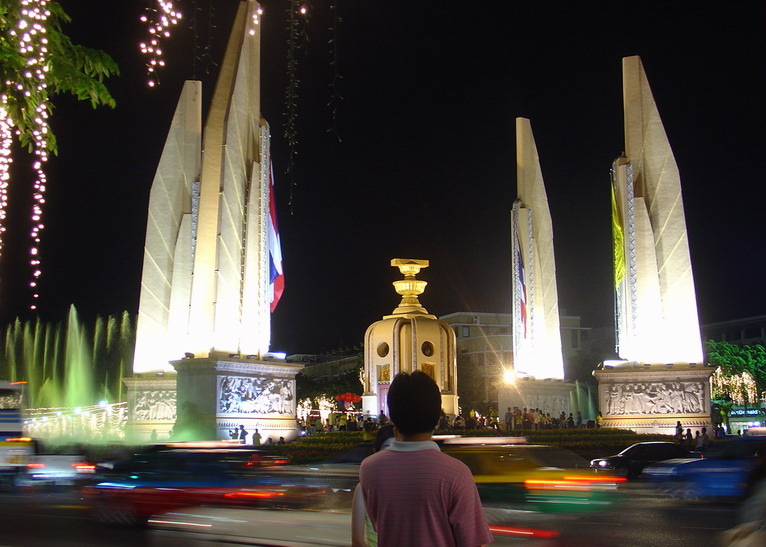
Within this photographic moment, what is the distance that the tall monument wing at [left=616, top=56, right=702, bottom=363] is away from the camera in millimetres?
31391

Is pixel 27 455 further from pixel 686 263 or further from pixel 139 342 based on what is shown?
pixel 686 263

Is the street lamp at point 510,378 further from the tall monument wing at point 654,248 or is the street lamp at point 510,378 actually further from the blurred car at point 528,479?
the blurred car at point 528,479

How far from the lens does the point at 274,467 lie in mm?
11609

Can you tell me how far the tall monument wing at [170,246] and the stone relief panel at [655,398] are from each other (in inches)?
598

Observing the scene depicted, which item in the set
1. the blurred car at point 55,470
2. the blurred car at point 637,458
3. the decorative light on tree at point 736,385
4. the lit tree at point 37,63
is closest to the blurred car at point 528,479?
the lit tree at point 37,63

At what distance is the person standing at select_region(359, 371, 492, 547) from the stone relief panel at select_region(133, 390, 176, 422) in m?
29.3

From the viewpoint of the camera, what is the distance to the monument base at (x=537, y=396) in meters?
36.5

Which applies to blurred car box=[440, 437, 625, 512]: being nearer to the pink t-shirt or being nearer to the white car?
the white car

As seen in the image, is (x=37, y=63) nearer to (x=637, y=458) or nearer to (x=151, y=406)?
(x=637, y=458)

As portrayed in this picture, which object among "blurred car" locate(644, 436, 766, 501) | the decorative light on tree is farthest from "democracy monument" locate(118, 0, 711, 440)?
the decorative light on tree

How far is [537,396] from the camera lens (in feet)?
121

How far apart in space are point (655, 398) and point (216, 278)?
1511cm

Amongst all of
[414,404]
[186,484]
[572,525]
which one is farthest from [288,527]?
[414,404]

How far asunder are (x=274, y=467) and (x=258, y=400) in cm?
1852
